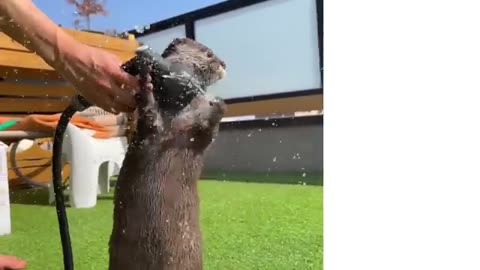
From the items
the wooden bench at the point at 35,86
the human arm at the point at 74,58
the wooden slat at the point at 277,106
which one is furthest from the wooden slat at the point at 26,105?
the wooden slat at the point at 277,106

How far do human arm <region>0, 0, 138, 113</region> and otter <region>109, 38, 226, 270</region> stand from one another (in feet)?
0.07

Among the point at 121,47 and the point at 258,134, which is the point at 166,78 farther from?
the point at 258,134

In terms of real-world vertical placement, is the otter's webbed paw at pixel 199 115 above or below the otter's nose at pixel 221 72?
below

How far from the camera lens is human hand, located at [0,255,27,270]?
2.83 ft

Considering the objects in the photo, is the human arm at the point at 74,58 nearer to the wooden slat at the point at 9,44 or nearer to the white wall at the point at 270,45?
the wooden slat at the point at 9,44

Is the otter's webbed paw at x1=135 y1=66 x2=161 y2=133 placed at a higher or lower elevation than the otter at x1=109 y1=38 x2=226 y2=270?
higher

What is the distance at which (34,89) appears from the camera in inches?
29.3

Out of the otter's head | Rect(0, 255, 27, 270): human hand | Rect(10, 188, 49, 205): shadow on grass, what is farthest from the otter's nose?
Rect(0, 255, 27, 270): human hand

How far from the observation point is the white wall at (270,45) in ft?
2.63

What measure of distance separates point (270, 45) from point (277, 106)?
76 mm

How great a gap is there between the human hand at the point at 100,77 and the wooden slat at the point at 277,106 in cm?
15

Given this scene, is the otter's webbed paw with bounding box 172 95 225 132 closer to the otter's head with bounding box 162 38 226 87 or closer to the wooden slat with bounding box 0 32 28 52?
the otter's head with bounding box 162 38 226 87
